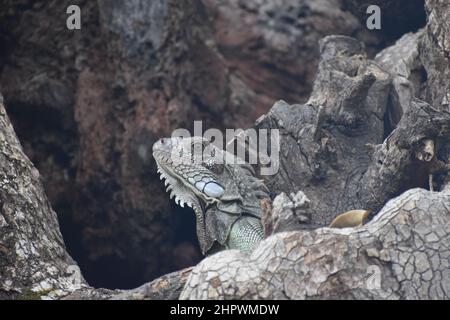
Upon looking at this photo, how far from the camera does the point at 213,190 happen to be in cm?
812

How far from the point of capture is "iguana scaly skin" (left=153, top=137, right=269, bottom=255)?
317 inches

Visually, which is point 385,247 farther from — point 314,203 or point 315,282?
point 314,203

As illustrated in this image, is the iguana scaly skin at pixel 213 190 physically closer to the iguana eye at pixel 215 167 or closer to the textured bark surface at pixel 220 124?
the iguana eye at pixel 215 167

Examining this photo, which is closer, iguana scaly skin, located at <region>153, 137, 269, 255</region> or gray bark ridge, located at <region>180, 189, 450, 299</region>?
gray bark ridge, located at <region>180, 189, 450, 299</region>

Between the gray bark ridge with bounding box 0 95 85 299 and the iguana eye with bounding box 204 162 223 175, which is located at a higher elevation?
the iguana eye with bounding box 204 162 223 175

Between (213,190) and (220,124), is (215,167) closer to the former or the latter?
(213,190)

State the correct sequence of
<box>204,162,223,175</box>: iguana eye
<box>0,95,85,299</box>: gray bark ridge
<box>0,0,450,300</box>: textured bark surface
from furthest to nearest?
<box>204,162,223,175</box>: iguana eye → <box>0,95,85,299</box>: gray bark ridge → <box>0,0,450,300</box>: textured bark surface

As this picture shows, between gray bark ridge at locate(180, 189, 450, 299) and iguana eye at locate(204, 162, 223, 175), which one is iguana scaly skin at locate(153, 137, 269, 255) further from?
gray bark ridge at locate(180, 189, 450, 299)

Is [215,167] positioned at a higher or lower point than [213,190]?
higher

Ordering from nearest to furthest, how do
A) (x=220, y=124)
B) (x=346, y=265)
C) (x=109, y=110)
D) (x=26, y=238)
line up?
(x=346, y=265) → (x=26, y=238) → (x=109, y=110) → (x=220, y=124)

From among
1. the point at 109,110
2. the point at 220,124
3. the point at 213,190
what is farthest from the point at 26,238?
the point at 220,124

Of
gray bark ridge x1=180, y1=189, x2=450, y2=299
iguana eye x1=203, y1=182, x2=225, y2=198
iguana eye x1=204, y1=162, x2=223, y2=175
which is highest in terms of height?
iguana eye x1=204, y1=162, x2=223, y2=175

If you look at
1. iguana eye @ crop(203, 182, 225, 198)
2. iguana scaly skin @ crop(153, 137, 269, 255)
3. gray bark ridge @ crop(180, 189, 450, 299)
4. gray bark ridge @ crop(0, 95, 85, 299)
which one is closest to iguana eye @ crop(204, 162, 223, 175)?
iguana scaly skin @ crop(153, 137, 269, 255)

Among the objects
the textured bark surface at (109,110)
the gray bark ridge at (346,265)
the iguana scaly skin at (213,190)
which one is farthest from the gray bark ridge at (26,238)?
the textured bark surface at (109,110)
